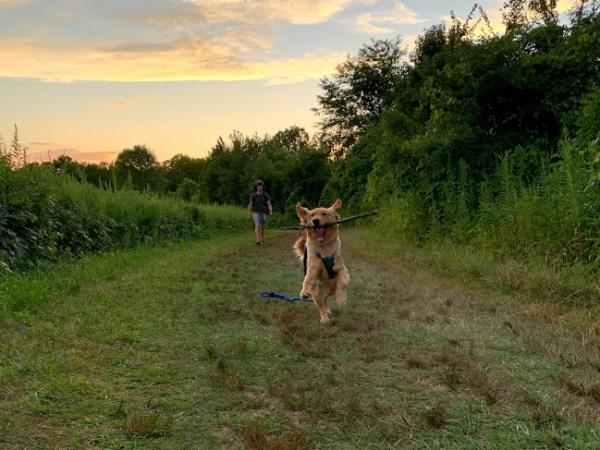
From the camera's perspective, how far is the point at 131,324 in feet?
16.7

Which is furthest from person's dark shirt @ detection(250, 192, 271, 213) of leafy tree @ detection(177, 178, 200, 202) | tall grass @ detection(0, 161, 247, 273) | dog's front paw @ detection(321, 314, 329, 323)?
dog's front paw @ detection(321, 314, 329, 323)

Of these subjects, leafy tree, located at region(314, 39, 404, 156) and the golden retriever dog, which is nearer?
the golden retriever dog

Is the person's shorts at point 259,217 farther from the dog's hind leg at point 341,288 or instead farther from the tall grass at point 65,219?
the dog's hind leg at point 341,288

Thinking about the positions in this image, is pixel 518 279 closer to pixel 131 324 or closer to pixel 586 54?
pixel 131 324

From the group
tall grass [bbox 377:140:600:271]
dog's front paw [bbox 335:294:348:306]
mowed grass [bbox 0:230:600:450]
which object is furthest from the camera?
tall grass [bbox 377:140:600:271]

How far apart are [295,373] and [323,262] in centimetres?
239

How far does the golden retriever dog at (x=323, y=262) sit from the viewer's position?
5812 millimetres

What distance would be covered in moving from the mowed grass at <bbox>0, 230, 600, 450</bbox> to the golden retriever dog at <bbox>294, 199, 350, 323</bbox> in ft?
0.85

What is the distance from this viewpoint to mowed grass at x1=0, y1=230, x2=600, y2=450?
2650 mm

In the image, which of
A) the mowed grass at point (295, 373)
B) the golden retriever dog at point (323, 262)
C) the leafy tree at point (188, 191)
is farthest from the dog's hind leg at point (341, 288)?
the leafy tree at point (188, 191)

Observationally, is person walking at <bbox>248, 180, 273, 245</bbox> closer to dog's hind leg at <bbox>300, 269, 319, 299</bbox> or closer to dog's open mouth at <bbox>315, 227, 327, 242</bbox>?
dog's open mouth at <bbox>315, 227, 327, 242</bbox>

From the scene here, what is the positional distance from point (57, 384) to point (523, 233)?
7.11 metres

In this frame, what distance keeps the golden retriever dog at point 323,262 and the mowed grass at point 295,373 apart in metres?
0.26

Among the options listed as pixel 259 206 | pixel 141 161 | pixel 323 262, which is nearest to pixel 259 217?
pixel 259 206
